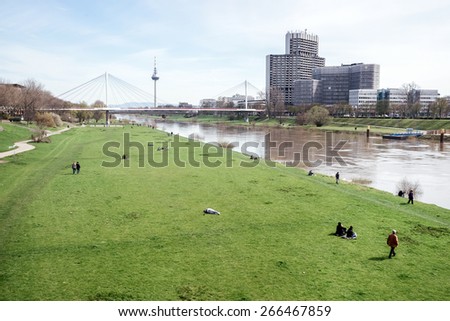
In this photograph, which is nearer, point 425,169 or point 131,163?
point 131,163

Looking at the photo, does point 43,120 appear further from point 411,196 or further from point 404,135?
point 404,135

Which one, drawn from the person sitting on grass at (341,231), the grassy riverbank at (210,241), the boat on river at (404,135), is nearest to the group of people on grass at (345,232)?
the person sitting on grass at (341,231)

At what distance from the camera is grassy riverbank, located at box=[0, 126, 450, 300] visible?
12.7m

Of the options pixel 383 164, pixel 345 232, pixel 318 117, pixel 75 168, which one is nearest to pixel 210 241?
pixel 345 232

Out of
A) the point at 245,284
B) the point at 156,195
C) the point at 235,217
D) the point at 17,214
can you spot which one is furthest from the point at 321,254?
the point at 17,214

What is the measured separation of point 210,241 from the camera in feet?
55.7

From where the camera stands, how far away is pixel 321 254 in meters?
15.7

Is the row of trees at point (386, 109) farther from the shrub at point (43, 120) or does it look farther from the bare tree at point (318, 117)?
the shrub at point (43, 120)

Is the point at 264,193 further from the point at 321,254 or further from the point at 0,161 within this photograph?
the point at 0,161

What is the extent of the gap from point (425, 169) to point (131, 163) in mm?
32389

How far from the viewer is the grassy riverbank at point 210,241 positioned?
12734mm

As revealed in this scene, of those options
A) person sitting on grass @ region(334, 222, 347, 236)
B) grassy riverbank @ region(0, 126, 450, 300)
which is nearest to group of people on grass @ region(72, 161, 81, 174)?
grassy riverbank @ region(0, 126, 450, 300)

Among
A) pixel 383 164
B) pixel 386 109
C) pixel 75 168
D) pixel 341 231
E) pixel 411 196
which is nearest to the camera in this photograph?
pixel 341 231

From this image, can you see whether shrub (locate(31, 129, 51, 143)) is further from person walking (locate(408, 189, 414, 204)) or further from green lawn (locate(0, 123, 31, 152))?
person walking (locate(408, 189, 414, 204))
